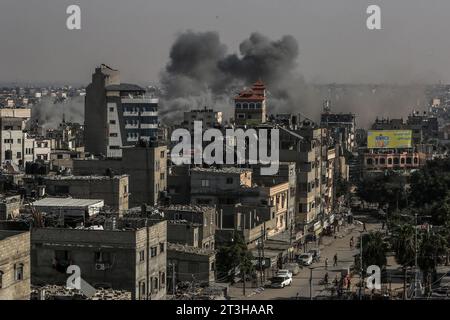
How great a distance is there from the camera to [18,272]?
45.2 feet

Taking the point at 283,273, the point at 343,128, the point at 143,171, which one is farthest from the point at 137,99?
the point at 283,273

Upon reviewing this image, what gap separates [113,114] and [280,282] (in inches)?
1184

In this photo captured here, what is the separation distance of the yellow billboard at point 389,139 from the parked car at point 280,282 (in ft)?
122

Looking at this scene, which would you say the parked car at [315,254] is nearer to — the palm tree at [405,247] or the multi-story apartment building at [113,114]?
the palm tree at [405,247]

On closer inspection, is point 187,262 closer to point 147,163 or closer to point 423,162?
point 147,163

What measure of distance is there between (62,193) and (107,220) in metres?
7.77

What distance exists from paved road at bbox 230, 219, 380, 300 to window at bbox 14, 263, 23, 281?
878cm

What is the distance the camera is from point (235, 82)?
97.3m

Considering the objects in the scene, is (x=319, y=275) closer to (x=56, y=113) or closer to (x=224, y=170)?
(x=224, y=170)

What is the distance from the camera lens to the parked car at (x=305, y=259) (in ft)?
95.8

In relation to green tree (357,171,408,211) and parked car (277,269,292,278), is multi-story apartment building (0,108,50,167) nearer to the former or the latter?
green tree (357,171,408,211)

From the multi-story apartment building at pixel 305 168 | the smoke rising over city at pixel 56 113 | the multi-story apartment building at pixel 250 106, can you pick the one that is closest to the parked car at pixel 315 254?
the multi-story apartment building at pixel 305 168

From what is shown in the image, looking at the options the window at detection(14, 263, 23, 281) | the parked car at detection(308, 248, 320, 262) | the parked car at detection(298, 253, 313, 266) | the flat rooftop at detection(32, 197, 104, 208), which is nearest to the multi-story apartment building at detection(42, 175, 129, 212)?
the flat rooftop at detection(32, 197, 104, 208)
